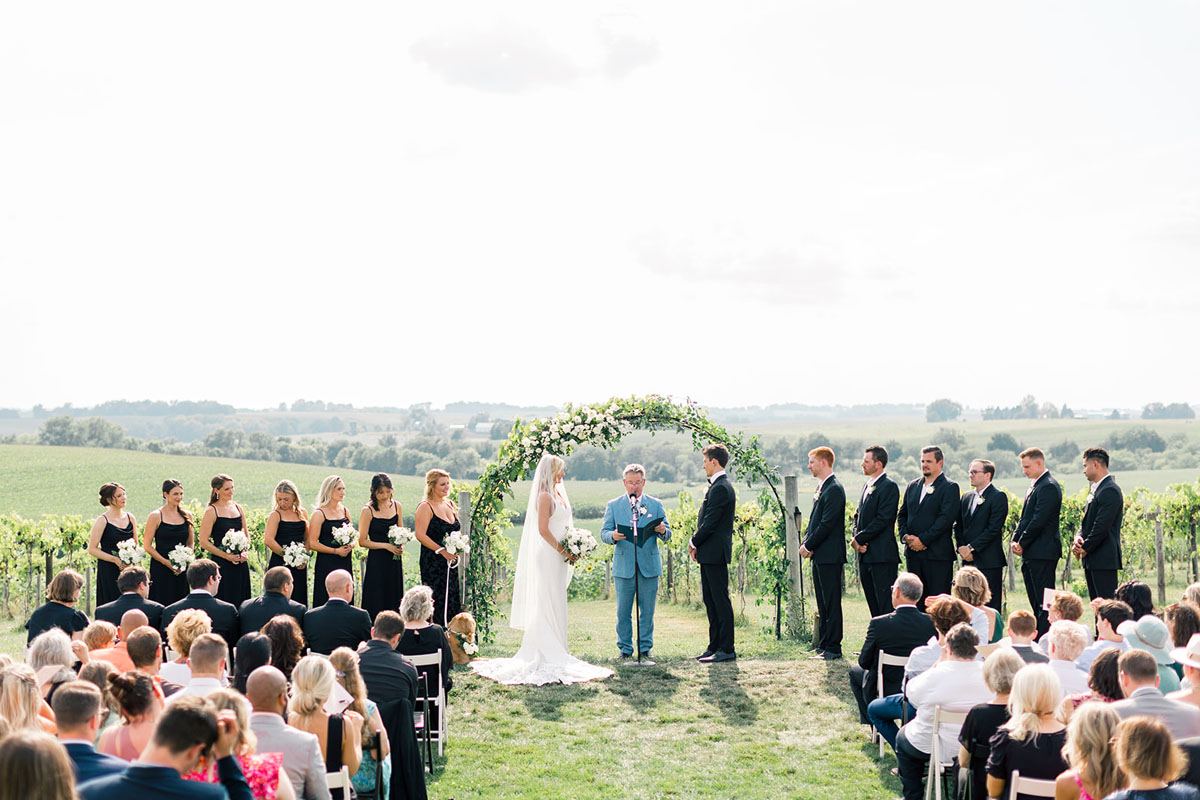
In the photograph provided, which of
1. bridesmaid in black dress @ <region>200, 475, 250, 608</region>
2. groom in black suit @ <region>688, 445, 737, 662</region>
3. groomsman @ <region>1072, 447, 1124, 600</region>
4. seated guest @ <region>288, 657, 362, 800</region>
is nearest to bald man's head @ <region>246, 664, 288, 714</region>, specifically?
seated guest @ <region>288, 657, 362, 800</region>

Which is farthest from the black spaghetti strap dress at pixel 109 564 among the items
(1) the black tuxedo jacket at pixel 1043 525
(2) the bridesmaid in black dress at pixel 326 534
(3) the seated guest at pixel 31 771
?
(1) the black tuxedo jacket at pixel 1043 525

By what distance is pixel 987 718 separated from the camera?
16.4ft

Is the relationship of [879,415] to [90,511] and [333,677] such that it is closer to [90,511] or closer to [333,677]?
[90,511]

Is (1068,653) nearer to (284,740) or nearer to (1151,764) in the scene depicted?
(1151,764)

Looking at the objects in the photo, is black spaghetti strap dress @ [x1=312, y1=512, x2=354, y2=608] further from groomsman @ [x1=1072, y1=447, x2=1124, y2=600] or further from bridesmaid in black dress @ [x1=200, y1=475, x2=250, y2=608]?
groomsman @ [x1=1072, y1=447, x2=1124, y2=600]

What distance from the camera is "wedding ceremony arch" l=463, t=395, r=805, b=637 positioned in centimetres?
1115

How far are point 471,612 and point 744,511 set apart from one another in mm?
6104

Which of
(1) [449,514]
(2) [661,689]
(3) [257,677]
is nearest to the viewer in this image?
(3) [257,677]

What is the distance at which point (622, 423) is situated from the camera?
1153 centimetres

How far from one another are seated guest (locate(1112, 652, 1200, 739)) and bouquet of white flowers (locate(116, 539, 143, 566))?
26.9 ft

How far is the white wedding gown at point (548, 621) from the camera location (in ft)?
32.1

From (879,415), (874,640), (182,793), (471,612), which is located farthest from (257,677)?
(879,415)

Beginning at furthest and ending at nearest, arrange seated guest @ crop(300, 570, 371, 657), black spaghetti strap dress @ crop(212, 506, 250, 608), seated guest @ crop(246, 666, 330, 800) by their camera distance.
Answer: black spaghetti strap dress @ crop(212, 506, 250, 608), seated guest @ crop(300, 570, 371, 657), seated guest @ crop(246, 666, 330, 800)

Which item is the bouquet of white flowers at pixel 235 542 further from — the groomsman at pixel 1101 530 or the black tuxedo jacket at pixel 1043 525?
the groomsman at pixel 1101 530
